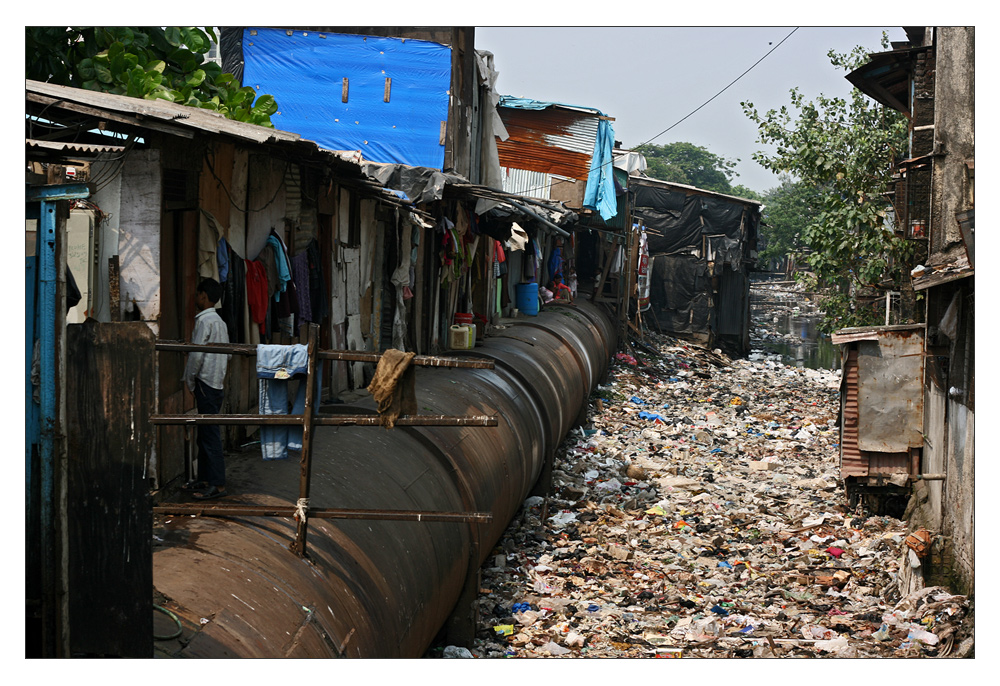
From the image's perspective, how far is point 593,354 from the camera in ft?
47.8

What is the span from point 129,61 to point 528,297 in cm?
910

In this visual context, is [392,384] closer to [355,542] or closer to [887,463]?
[355,542]

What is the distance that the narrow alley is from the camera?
6246mm

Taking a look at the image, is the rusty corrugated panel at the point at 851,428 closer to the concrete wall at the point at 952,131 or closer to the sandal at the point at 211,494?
the concrete wall at the point at 952,131

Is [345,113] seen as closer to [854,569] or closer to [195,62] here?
[195,62]

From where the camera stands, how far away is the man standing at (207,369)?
4.64m

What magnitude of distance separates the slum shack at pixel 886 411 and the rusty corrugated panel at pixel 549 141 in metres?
10.5

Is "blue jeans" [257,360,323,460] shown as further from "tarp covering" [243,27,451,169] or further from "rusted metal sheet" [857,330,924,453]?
"tarp covering" [243,27,451,169]

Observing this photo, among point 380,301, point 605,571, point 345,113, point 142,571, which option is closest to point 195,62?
point 380,301

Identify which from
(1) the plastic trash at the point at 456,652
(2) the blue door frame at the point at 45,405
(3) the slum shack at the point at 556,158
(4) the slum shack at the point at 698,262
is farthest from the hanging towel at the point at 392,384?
(4) the slum shack at the point at 698,262

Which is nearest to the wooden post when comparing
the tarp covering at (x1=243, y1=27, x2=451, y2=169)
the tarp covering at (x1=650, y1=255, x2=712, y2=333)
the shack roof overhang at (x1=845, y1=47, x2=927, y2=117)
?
the shack roof overhang at (x1=845, y1=47, x2=927, y2=117)

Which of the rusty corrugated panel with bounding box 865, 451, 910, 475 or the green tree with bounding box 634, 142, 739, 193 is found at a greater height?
the green tree with bounding box 634, 142, 739, 193

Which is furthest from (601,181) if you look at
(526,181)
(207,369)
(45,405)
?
(45,405)

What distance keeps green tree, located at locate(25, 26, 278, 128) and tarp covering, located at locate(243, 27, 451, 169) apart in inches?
135
